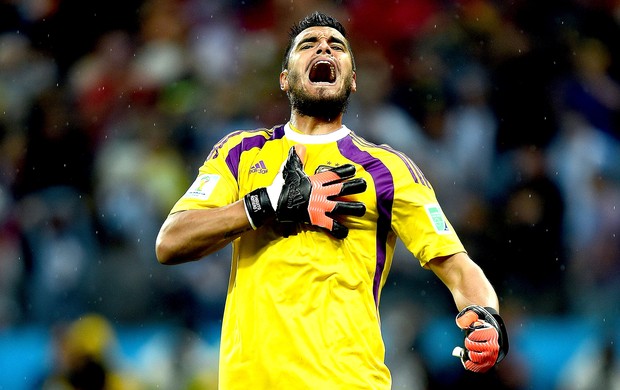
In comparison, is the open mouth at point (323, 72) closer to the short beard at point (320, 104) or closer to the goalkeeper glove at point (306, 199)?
the short beard at point (320, 104)

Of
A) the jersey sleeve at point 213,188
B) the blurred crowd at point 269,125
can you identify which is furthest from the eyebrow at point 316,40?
the blurred crowd at point 269,125

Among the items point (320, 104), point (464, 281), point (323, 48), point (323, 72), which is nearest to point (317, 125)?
point (320, 104)

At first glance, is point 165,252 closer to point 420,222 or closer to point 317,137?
point 317,137

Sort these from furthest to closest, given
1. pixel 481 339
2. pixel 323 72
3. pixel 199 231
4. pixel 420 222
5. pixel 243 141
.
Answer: pixel 323 72 < pixel 243 141 < pixel 420 222 < pixel 199 231 < pixel 481 339

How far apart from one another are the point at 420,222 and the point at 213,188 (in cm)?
78

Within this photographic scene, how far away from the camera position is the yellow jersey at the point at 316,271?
3.31 meters

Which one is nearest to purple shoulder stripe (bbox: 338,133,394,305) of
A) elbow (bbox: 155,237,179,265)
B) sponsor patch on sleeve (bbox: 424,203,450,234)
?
sponsor patch on sleeve (bbox: 424,203,450,234)

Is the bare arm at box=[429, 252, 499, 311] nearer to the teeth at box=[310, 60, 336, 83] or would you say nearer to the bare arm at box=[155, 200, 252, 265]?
the bare arm at box=[155, 200, 252, 265]

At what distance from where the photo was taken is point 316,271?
3.37 meters

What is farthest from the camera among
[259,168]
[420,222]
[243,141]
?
[243,141]

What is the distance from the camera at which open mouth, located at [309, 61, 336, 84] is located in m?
3.80

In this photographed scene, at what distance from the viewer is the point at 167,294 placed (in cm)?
686

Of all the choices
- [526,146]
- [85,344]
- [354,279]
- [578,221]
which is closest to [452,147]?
[526,146]

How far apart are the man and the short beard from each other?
0.41ft
